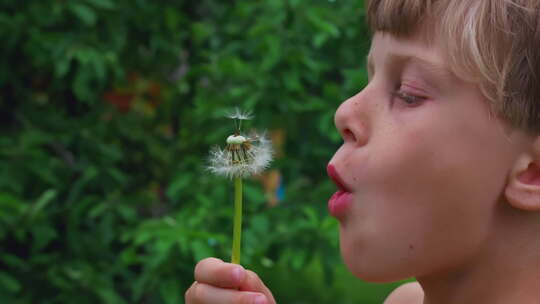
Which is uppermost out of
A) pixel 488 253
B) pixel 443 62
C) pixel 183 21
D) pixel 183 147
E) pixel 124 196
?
pixel 183 21

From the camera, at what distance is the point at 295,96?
300cm

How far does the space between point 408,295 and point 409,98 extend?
1.81ft

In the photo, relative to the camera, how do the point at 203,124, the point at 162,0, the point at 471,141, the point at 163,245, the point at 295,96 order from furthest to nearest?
the point at 162,0, the point at 203,124, the point at 295,96, the point at 163,245, the point at 471,141

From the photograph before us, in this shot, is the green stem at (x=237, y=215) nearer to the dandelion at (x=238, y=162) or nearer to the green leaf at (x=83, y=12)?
the dandelion at (x=238, y=162)

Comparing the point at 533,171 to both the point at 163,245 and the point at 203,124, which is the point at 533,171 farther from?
the point at 203,124

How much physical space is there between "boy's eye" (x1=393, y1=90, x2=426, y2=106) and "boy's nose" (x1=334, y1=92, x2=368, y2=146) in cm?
6

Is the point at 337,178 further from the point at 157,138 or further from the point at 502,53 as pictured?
the point at 157,138

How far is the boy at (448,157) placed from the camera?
104 centimetres

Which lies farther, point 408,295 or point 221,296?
point 408,295

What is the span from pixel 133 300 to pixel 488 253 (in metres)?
2.25

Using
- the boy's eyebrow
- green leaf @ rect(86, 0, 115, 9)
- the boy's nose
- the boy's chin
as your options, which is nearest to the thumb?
the boy's chin

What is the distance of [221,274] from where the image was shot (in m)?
1.13

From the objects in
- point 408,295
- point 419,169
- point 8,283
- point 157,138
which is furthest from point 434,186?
point 157,138

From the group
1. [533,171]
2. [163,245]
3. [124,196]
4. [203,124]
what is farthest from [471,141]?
[124,196]
